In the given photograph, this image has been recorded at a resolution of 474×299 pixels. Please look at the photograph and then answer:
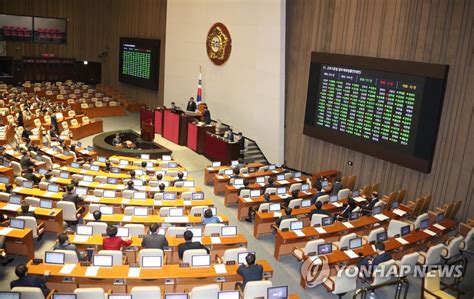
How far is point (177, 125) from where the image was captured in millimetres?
20312

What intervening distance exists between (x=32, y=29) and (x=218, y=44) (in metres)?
15.2

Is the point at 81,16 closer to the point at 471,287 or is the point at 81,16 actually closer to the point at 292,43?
the point at 292,43

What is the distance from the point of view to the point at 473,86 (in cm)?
1232

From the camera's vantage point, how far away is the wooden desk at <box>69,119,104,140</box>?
2073cm

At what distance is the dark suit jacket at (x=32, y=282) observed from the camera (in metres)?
7.48

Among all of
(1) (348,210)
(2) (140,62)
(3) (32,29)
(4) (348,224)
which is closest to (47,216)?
(4) (348,224)

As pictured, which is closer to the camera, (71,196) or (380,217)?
(71,196)

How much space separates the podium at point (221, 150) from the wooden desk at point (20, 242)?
9.22m

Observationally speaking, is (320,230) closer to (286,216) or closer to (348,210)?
(286,216)

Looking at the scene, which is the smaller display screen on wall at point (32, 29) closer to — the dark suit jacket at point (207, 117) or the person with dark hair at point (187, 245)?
the dark suit jacket at point (207, 117)

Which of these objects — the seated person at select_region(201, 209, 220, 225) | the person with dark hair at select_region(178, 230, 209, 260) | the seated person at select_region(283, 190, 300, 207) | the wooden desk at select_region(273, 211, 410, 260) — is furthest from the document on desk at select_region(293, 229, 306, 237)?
the person with dark hair at select_region(178, 230, 209, 260)

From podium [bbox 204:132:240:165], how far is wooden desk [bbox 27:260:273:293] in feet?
31.2

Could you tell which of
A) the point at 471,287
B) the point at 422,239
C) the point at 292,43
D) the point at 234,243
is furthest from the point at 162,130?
the point at 471,287

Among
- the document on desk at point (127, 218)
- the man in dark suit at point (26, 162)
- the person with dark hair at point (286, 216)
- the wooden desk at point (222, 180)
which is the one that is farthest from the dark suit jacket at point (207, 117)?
the document on desk at point (127, 218)
